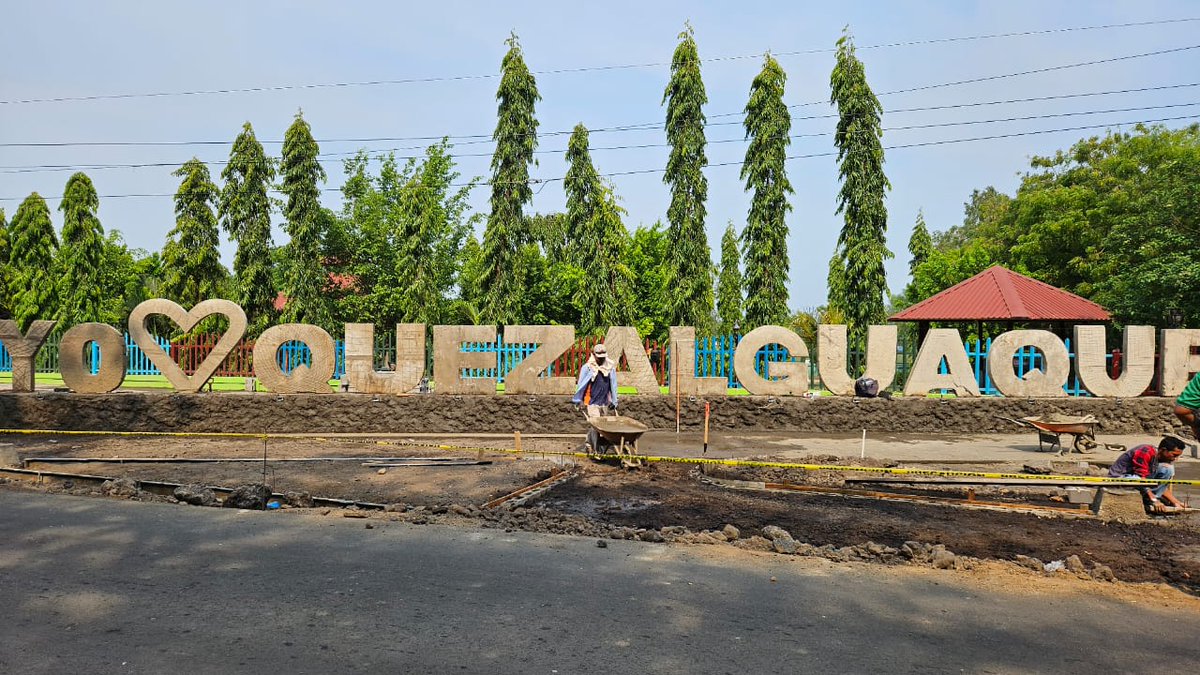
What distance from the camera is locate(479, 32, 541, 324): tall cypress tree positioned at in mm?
31156

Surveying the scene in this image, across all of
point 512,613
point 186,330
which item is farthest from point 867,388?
point 186,330

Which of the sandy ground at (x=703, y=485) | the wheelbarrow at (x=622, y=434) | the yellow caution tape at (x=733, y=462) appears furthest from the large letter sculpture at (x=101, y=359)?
the wheelbarrow at (x=622, y=434)

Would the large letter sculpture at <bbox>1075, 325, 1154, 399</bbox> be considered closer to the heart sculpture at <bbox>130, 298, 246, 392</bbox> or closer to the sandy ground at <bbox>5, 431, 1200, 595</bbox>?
the sandy ground at <bbox>5, 431, 1200, 595</bbox>

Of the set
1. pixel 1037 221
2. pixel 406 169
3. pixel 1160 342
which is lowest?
pixel 1160 342

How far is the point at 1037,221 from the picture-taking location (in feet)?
120

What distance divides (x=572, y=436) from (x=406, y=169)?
82.4 feet

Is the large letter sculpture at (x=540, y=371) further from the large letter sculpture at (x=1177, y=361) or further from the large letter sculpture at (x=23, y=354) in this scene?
the large letter sculpture at (x=1177, y=361)

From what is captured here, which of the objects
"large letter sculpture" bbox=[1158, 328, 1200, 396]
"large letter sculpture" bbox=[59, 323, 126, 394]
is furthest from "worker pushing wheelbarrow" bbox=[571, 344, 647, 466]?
"large letter sculpture" bbox=[1158, 328, 1200, 396]

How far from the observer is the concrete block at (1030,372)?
1781cm

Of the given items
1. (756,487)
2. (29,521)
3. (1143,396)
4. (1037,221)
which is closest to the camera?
(29,521)

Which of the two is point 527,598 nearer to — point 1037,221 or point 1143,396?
point 1143,396

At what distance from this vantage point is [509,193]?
104 feet

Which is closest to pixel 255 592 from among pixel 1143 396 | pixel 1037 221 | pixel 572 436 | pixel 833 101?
pixel 572 436

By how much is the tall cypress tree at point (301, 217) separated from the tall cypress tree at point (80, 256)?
534 inches
